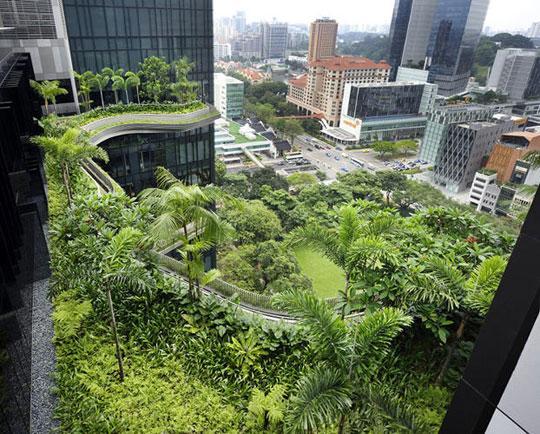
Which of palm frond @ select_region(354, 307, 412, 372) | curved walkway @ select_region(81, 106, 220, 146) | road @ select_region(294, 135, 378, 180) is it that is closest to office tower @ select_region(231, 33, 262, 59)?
road @ select_region(294, 135, 378, 180)

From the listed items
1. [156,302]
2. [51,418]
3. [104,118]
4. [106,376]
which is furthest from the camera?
[104,118]

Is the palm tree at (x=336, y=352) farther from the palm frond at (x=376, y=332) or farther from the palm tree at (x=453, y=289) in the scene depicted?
the palm tree at (x=453, y=289)

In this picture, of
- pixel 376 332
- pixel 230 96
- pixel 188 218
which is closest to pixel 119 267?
pixel 188 218

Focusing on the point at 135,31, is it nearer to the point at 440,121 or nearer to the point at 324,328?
the point at 324,328

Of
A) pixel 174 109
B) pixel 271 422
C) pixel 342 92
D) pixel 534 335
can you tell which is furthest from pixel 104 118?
pixel 342 92

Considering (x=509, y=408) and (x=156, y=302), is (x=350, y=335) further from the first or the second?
(x=156, y=302)

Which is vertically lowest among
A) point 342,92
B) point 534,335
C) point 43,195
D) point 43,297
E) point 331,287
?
point 331,287

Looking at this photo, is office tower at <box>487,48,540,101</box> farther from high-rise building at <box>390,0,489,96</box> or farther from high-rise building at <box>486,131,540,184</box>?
high-rise building at <box>486,131,540,184</box>
